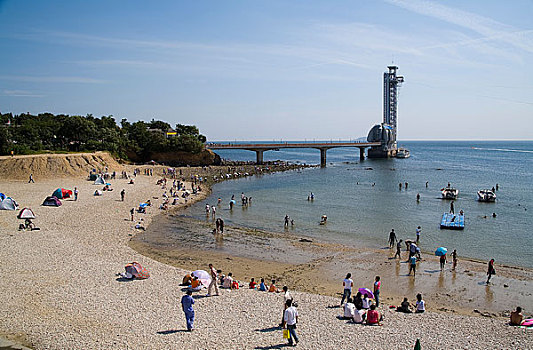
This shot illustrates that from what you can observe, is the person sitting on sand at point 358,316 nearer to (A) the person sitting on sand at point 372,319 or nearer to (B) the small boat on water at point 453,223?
(A) the person sitting on sand at point 372,319

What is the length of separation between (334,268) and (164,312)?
10.0 meters

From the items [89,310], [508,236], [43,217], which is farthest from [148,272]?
[508,236]

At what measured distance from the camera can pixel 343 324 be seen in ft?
39.4

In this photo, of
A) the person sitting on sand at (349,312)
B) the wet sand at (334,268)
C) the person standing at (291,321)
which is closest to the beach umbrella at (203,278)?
the wet sand at (334,268)

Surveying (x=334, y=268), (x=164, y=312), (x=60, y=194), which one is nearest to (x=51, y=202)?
(x=60, y=194)

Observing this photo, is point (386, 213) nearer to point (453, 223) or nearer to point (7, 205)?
point (453, 223)

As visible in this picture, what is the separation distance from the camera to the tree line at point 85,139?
57.6 meters

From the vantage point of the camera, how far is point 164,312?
12.3 metres

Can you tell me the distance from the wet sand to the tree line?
40.2 m

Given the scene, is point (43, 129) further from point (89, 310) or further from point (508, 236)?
point (508, 236)

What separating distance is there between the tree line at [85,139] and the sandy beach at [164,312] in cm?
4230

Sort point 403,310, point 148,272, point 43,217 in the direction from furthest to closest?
point 43,217, point 148,272, point 403,310

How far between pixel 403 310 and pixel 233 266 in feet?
29.0

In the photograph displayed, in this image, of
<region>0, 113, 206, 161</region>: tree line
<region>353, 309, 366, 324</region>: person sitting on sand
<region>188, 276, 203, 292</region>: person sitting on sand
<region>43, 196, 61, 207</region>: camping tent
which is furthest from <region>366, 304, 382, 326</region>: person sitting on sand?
<region>0, 113, 206, 161</region>: tree line
